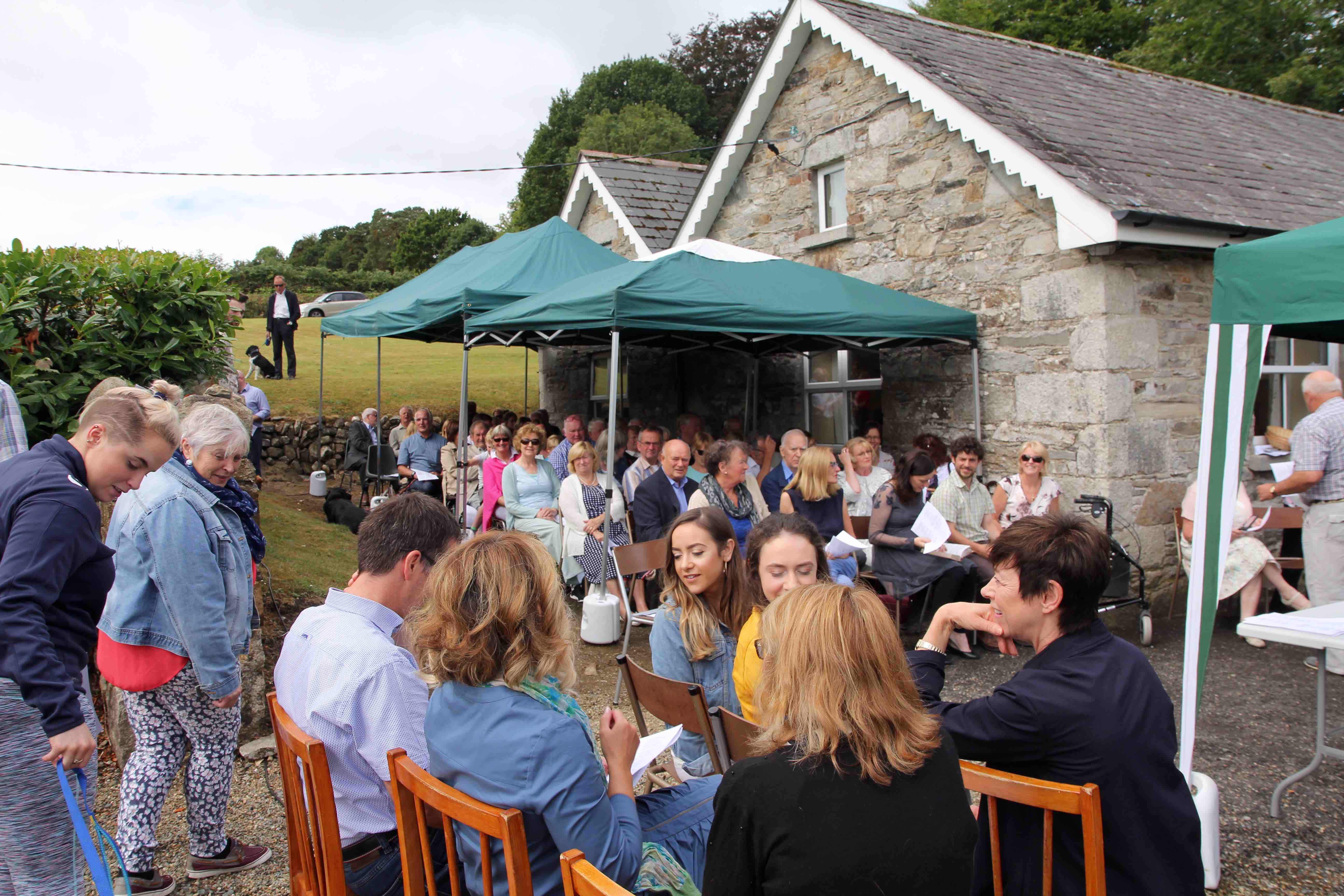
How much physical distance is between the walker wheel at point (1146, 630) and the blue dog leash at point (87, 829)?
5.88 m

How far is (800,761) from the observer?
1.60 m

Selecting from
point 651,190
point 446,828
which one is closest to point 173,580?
point 446,828

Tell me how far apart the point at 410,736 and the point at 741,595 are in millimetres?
1363

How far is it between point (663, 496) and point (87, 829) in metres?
4.45

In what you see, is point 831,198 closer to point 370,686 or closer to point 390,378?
point 370,686

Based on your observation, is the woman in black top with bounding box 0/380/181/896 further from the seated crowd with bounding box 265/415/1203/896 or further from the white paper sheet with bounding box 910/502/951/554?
the white paper sheet with bounding box 910/502/951/554

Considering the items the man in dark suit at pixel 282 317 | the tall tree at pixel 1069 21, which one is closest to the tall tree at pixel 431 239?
the tall tree at pixel 1069 21

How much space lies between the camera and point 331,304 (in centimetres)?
3200

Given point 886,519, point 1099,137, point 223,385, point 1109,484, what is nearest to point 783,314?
point 886,519

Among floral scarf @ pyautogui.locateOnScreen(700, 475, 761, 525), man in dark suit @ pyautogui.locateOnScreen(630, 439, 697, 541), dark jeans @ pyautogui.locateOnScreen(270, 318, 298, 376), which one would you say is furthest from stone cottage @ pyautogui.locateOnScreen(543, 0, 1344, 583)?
dark jeans @ pyautogui.locateOnScreen(270, 318, 298, 376)

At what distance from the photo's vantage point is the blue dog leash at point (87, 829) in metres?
1.93

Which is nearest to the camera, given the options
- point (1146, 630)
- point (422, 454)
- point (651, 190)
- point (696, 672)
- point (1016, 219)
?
point (696, 672)

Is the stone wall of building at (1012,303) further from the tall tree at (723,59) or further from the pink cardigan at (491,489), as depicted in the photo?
the tall tree at (723,59)

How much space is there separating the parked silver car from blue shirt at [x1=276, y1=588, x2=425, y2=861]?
30208 mm
